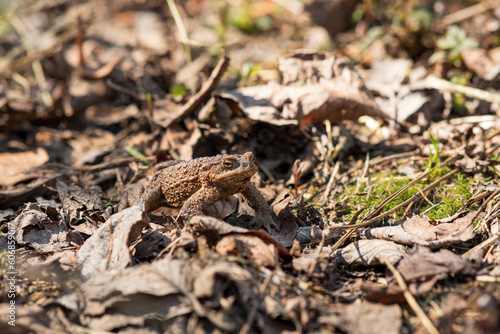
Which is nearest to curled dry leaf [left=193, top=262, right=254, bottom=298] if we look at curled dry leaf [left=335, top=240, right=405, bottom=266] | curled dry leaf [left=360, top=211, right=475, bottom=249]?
curled dry leaf [left=335, top=240, right=405, bottom=266]

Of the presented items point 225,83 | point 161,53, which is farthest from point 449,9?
point 161,53

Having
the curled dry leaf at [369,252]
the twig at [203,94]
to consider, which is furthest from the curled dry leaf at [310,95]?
the curled dry leaf at [369,252]

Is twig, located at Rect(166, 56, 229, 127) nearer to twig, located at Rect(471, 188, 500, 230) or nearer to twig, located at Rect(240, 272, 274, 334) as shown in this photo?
twig, located at Rect(240, 272, 274, 334)

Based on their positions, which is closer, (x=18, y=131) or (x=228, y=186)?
(x=228, y=186)

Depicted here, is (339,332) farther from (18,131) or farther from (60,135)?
(18,131)

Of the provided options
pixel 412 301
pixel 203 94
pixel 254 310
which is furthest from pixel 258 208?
pixel 203 94

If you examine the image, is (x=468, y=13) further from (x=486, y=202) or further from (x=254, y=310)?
(x=254, y=310)

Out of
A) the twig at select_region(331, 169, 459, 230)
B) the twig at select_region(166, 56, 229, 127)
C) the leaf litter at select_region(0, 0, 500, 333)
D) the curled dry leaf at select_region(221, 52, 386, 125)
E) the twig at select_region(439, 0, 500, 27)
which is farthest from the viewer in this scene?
the twig at select_region(439, 0, 500, 27)

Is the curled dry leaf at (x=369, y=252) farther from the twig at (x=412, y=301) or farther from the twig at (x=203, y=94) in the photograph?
the twig at (x=203, y=94)
